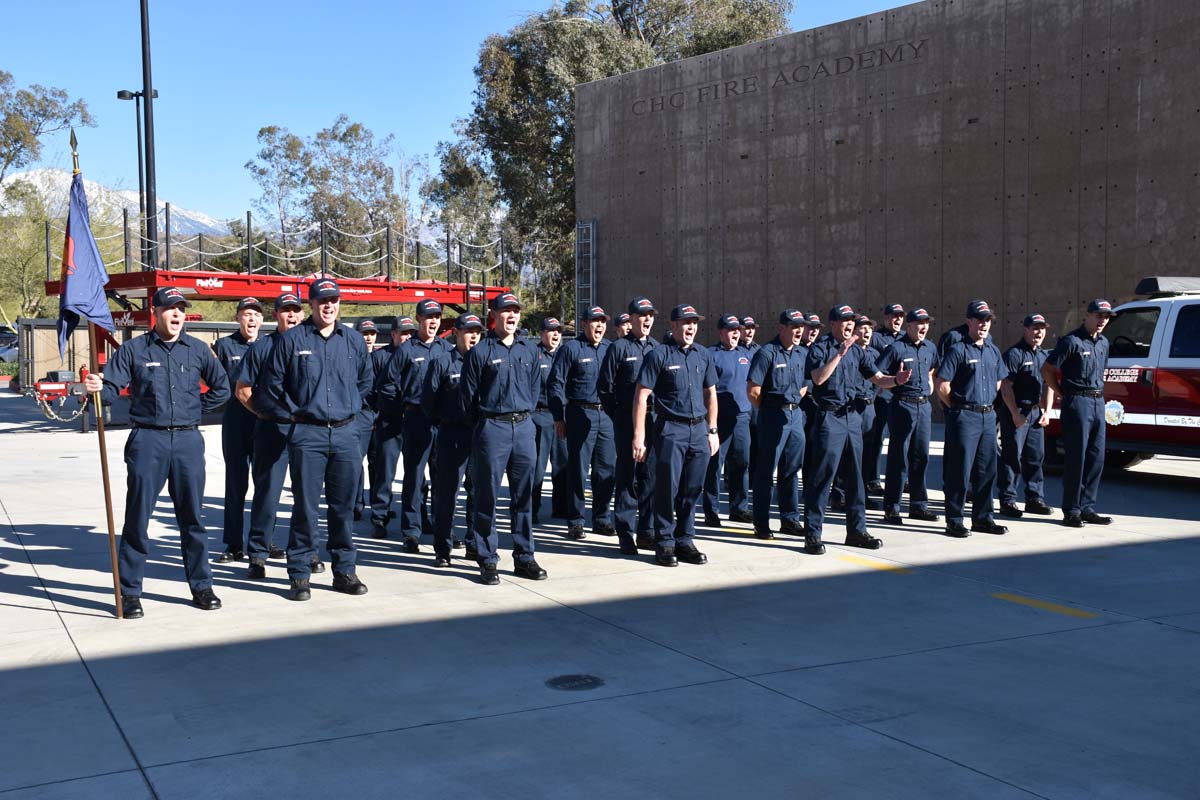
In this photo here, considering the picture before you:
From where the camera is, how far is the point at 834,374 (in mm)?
9039

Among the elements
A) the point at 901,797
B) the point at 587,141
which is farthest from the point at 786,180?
the point at 901,797

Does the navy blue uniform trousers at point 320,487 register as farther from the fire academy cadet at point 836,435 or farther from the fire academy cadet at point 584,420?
the fire academy cadet at point 836,435

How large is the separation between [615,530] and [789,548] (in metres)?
1.66

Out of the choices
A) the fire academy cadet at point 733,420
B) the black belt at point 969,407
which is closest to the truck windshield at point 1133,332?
the black belt at point 969,407

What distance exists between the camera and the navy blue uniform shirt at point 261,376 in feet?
24.6

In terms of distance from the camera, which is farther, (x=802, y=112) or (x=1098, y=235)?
(x=802, y=112)

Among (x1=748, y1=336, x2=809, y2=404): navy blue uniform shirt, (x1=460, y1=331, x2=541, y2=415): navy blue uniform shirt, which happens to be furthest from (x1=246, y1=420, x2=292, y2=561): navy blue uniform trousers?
(x1=748, y1=336, x2=809, y2=404): navy blue uniform shirt

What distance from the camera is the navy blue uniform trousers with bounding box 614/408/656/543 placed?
9.19m

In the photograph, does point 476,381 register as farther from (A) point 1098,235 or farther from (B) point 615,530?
(A) point 1098,235

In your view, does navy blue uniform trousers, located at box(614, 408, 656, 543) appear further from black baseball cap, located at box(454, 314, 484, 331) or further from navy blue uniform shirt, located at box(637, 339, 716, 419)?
black baseball cap, located at box(454, 314, 484, 331)

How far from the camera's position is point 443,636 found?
6.46 meters

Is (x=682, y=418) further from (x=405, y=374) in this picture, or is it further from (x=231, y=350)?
(x=231, y=350)

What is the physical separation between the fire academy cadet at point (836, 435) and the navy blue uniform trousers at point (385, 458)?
3.52 meters

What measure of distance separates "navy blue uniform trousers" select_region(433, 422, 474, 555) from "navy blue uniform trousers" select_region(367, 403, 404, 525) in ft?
3.87
